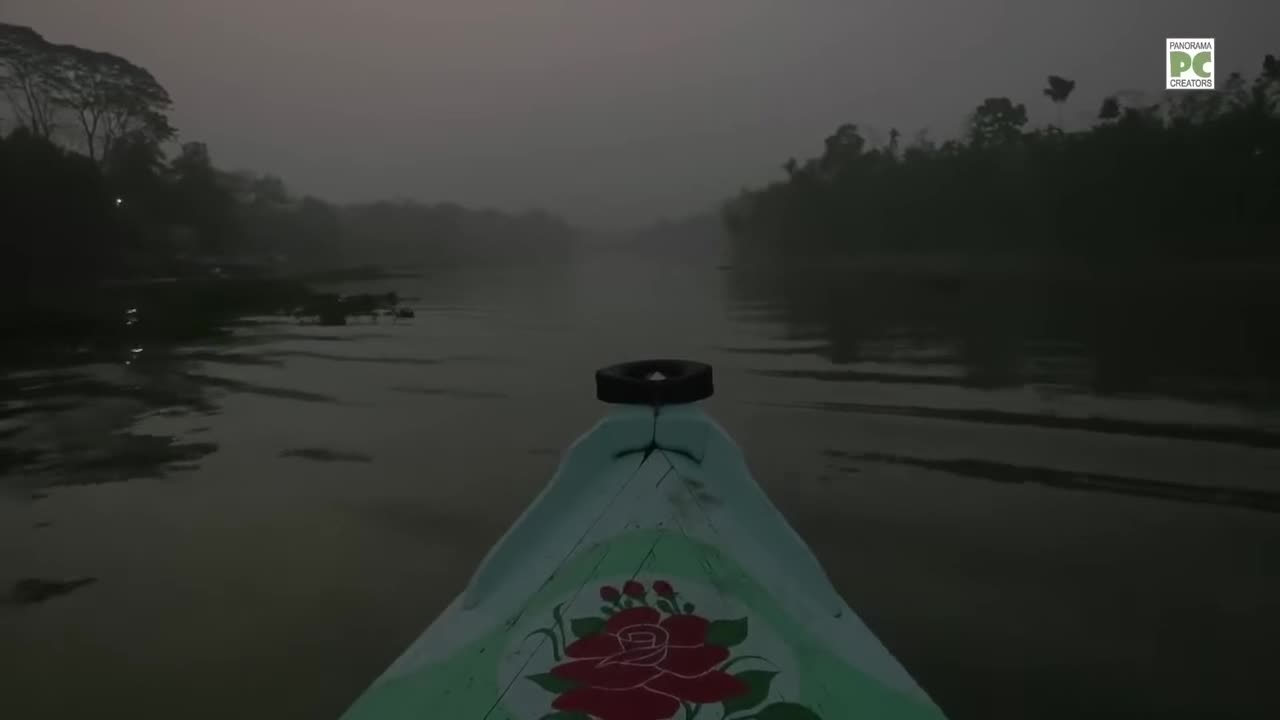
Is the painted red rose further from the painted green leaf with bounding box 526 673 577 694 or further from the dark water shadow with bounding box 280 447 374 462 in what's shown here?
the dark water shadow with bounding box 280 447 374 462

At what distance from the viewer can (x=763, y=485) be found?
11.9ft

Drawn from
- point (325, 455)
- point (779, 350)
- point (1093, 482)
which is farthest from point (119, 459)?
point (779, 350)

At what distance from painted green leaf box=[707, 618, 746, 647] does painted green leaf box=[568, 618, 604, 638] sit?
0.47 ft

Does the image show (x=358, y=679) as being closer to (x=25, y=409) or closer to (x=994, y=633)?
(x=994, y=633)

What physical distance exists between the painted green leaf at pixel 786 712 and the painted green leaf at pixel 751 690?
15 millimetres

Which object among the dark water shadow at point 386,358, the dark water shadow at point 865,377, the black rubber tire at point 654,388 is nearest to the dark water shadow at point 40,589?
the black rubber tire at point 654,388

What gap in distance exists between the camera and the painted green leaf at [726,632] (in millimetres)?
1021

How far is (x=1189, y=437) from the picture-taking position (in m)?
4.35

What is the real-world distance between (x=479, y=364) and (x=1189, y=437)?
19.0 feet

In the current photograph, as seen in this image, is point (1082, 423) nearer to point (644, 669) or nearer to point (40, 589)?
point (644, 669)

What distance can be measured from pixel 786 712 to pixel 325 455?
4.03 meters

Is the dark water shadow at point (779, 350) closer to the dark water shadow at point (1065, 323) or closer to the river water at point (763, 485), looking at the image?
the dark water shadow at point (1065, 323)

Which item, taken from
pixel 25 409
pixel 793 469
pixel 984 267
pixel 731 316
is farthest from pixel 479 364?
pixel 984 267

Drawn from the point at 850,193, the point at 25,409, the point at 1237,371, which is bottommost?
the point at 1237,371
